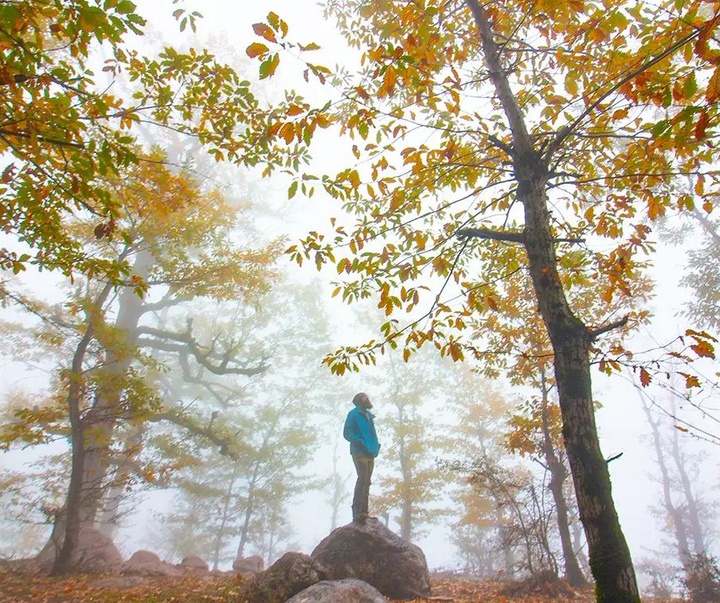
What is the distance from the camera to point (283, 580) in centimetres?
523

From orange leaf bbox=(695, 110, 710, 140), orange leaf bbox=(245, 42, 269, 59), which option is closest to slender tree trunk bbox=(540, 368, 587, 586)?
orange leaf bbox=(695, 110, 710, 140)

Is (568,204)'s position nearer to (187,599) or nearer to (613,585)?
(613,585)

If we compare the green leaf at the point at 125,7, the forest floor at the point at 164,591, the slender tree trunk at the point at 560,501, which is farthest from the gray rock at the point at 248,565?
→ the green leaf at the point at 125,7

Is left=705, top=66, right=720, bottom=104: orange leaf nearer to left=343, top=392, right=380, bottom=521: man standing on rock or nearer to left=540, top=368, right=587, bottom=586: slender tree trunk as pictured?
left=343, top=392, right=380, bottom=521: man standing on rock

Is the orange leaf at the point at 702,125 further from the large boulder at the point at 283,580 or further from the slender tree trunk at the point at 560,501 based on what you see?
the slender tree trunk at the point at 560,501

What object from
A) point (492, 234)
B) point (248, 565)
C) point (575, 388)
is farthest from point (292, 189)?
point (248, 565)

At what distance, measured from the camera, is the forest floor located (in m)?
5.28

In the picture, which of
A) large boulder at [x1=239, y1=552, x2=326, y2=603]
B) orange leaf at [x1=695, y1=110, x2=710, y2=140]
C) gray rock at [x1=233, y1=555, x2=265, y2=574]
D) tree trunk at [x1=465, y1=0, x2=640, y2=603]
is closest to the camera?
orange leaf at [x1=695, y1=110, x2=710, y2=140]

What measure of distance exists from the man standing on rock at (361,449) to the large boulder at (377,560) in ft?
1.26

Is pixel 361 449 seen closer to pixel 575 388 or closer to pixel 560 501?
pixel 560 501

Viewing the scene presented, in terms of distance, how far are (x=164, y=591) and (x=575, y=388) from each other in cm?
635

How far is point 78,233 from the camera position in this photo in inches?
332

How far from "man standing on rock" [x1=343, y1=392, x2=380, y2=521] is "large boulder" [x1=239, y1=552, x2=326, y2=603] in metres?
1.49

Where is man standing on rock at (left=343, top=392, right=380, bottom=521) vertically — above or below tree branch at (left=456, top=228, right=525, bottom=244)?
below
